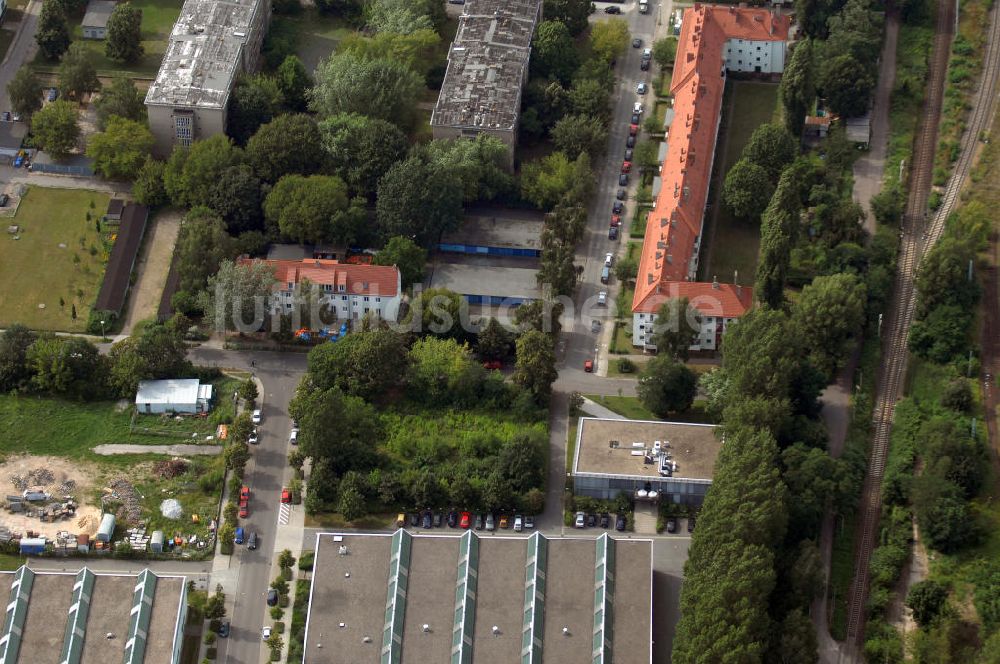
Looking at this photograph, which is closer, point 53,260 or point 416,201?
point 416,201

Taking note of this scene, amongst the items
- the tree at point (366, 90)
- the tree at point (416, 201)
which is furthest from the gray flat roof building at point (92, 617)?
the tree at point (366, 90)

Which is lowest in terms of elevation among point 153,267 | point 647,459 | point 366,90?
point 647,459

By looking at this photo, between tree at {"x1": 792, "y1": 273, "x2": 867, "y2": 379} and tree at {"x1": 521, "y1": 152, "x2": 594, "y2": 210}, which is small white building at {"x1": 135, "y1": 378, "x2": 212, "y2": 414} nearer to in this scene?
tree at {"x1": 521, "y1": 152, "x2": 594, "y2": 210}

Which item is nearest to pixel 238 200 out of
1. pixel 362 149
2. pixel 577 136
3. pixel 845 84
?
pixel 362 149

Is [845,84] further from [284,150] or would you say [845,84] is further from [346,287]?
Result: [346,287]

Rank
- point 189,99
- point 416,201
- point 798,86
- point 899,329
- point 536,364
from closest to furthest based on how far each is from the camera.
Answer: point 536,364
point 899,329
point 416,201
point 189,99
point 798,86

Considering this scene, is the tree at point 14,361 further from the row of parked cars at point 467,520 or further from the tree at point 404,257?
the row of parked cars at point 467,520

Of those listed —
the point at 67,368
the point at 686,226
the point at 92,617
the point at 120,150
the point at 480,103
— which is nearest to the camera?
the point at 92,617
